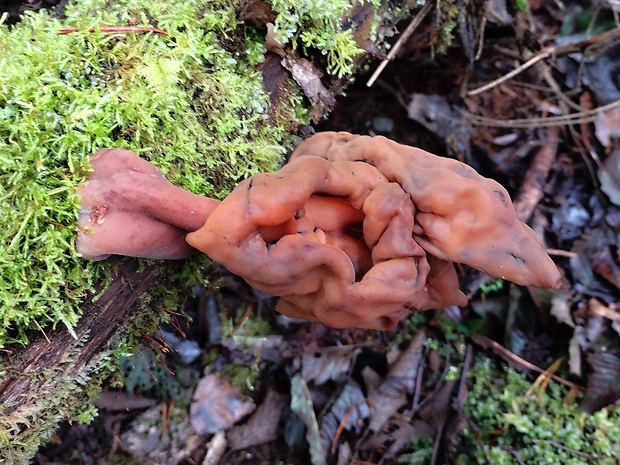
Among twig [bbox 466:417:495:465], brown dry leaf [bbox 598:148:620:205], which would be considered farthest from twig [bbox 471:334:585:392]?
brown dry leaf [bbox 598:148:620:205]

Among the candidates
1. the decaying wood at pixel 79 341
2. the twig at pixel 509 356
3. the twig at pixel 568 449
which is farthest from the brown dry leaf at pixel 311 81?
the twig at pixel 568 449

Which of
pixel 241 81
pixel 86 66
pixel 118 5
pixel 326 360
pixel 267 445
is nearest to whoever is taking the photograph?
pixel 86 66

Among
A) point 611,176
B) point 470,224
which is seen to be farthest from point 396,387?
point 611,176

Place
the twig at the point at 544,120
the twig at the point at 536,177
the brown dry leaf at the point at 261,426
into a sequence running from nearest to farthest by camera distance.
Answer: the brown dry leaf at the point at 261,426 < the twig at the point at 536,177 < the twig at the point at 544,120

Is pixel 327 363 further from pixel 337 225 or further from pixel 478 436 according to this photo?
pixel 337 225

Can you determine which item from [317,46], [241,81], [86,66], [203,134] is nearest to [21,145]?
[86,66]

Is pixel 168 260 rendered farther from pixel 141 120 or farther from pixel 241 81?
pixel 241 81

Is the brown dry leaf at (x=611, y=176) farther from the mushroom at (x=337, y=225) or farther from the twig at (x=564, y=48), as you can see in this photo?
the mushroom at (x=337, y=225)
